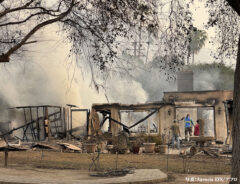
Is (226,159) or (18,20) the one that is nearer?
(18,20)

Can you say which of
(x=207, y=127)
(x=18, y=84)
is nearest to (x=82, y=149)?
(x=18, y=84)

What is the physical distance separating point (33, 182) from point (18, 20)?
5.92 m

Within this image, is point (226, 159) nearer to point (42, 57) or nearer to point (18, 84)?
point (18, 84)

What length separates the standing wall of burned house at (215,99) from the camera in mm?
31245

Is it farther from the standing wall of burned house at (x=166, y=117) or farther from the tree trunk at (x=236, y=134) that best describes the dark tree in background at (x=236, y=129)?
the standing wall of burned house at (x=166, y=117)

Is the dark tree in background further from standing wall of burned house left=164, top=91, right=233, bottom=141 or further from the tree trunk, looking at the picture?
standing wall of burned house left=164, top=91, right=233, bottom=141

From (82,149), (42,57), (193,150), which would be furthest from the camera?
(42,57)

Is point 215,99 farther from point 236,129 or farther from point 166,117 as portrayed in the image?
point 236,129

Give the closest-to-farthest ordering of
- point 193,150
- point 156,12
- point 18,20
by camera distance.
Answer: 1. point 156,12
2. point 18,20
3. point 193,150

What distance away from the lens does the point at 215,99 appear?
35062 mm

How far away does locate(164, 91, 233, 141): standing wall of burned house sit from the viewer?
3125 centimetres

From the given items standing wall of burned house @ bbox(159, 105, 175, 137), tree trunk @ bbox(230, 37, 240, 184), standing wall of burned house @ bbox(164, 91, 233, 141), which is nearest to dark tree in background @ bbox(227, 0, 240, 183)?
tree trunk @ bbox(230, 37, 240, 184)

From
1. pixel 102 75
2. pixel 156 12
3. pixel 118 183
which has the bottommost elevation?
pixel 118 183

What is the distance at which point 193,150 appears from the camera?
17.5m
